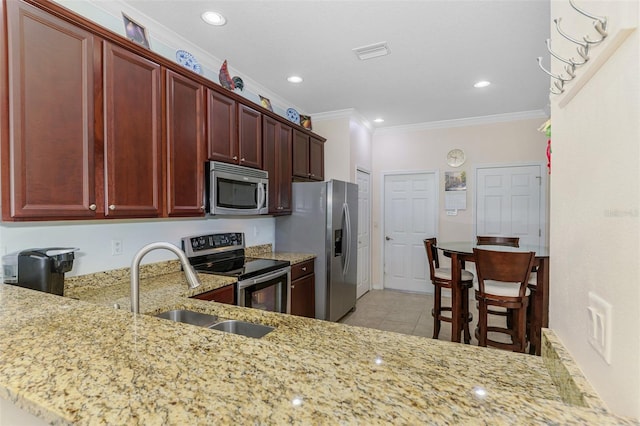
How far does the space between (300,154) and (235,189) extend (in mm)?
1355

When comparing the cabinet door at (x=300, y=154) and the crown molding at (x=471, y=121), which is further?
the crown molding at (x=471, y=121)

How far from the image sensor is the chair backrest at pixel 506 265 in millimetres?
2371

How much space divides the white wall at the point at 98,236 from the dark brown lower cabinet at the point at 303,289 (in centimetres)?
95

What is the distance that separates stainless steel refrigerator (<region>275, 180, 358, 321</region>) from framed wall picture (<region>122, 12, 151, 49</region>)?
1956 millimetres

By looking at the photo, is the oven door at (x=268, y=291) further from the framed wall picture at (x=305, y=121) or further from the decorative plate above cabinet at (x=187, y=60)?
the framed wall picture at (x=305, y=121)

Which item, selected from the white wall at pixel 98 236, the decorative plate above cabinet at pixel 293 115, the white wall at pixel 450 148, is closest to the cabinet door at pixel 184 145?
the white wall at pixel 98 236

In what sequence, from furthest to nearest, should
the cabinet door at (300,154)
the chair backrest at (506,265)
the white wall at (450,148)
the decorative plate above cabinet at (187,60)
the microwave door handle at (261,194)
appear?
the white wall at (450,148) < the cabinet door at (300,154) < the microwave door handle at (261,194) < the decorative plate above cabinet at (187,60) < the chair backrest at (506,265)

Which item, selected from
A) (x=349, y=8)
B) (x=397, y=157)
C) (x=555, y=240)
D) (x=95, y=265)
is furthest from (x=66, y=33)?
(x=397, y=157)

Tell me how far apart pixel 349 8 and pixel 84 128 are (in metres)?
1.81

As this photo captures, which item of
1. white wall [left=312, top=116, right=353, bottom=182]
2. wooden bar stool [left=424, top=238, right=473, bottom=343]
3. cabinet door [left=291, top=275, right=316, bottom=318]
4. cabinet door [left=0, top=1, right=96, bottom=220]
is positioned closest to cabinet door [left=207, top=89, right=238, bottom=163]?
cabinet door [left=0, top=1, right=96, bottom=220]

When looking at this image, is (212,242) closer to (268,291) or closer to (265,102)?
(268,291)

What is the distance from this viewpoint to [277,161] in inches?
135

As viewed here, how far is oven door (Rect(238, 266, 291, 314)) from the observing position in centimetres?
253

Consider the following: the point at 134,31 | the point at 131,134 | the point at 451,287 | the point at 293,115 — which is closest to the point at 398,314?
the point at 451,287
